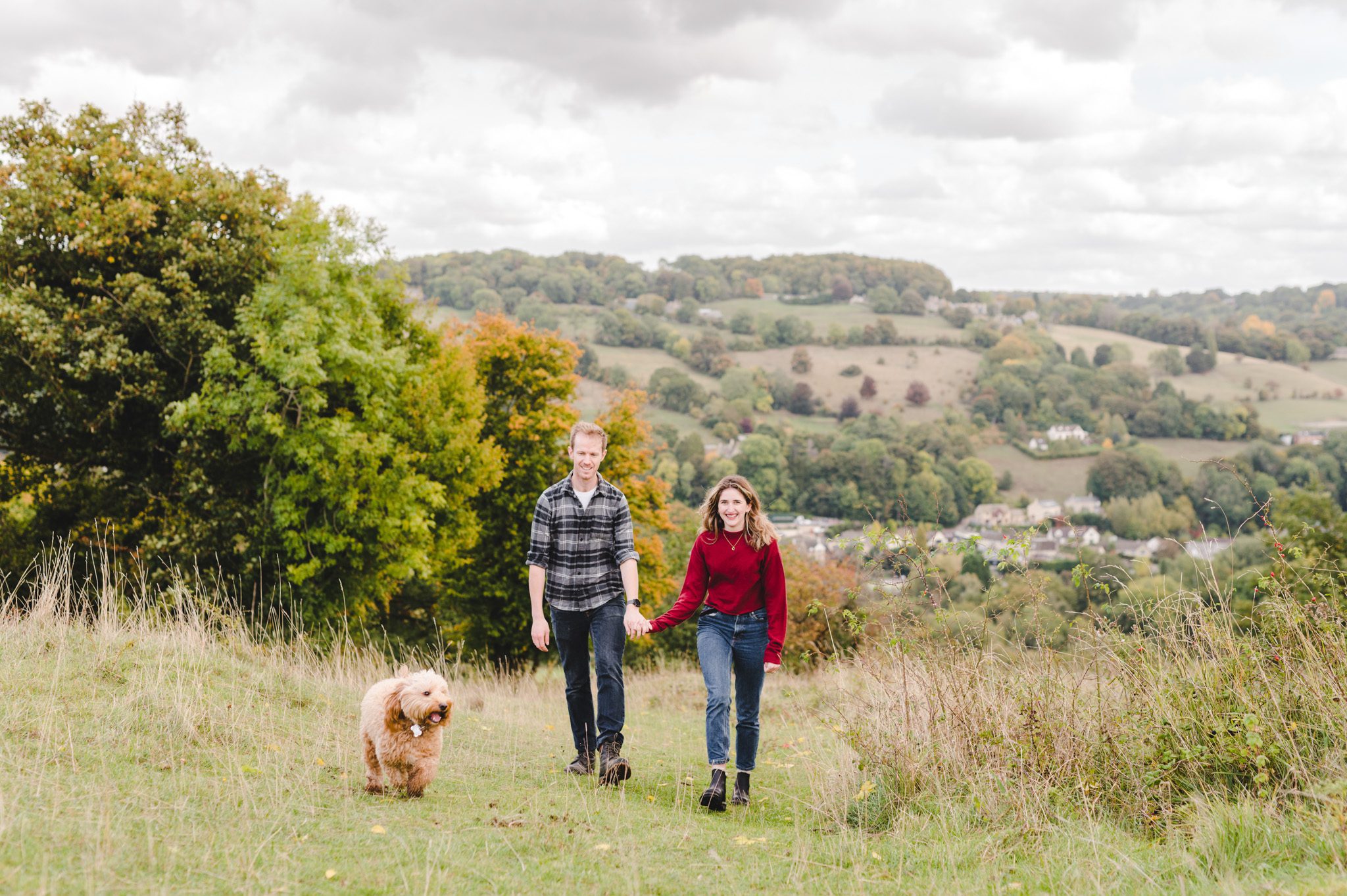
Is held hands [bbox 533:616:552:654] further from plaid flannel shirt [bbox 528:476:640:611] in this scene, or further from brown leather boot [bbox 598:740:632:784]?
brown leather boot [bbox 598:740:632:784]

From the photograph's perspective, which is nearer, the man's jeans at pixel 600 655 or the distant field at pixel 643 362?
the man's jeans at pixel 600 655

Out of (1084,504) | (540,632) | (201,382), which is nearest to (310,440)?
(201,382)

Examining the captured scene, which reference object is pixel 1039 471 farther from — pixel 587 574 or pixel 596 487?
pixel 587 574

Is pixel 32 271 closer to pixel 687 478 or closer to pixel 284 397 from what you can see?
pixel 284 397

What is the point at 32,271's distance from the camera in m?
15.7

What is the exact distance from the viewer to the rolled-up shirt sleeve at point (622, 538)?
6133mm

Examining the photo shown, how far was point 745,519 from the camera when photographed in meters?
5.79

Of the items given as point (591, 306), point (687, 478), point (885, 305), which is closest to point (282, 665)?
point (687, 478)

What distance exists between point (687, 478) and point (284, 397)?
49.6 meters

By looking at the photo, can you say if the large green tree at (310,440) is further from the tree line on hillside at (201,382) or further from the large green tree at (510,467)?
the large green tree at (510,467)

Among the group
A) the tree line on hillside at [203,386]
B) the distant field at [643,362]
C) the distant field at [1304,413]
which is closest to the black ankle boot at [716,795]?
the tree line on hillside at [203,386]

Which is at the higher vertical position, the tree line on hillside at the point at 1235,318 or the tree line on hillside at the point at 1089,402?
the tree line on hillside at the point at 1235,318

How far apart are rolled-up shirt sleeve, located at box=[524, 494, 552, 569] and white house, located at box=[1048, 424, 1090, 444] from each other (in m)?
99.8

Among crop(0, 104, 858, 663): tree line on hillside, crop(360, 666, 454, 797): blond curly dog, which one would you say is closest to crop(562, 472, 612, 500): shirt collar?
crop(360, 666, 454, 797): blond curly dog
